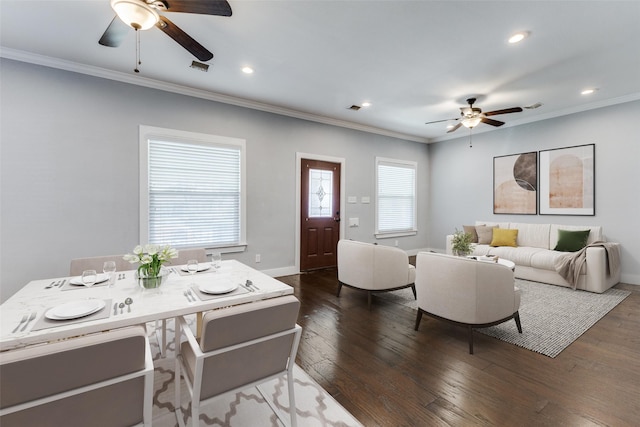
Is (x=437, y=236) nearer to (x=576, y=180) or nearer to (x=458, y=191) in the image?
(x=458, y=191)

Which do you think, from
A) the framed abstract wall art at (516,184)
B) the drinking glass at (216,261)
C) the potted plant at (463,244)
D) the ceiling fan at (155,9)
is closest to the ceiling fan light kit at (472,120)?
the potted plant at (463,244)

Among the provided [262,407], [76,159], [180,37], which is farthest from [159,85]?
[262,407]

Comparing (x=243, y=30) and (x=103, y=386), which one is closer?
(x=103, y=386)

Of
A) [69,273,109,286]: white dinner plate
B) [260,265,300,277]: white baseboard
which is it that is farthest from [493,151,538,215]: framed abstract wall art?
[69,273,109,286]: white dinner plate

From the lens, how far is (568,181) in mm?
4930

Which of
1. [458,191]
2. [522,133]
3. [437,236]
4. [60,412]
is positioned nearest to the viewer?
[60,412]

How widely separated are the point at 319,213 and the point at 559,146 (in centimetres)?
441

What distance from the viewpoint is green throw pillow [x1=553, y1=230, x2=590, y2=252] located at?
445cm

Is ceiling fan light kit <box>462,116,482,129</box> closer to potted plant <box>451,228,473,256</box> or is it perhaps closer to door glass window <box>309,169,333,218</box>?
potted plant <box>451,228,473,256</box>

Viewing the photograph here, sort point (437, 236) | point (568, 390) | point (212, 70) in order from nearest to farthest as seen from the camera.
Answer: point (568, 390), point (212, 70), point (437, 236)

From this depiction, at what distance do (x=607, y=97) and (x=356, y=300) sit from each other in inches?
194

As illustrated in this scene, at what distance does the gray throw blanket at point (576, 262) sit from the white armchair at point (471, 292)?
2.11 meters

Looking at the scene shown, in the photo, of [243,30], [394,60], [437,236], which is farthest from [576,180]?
[243,30]

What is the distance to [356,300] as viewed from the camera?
372 centimetres
